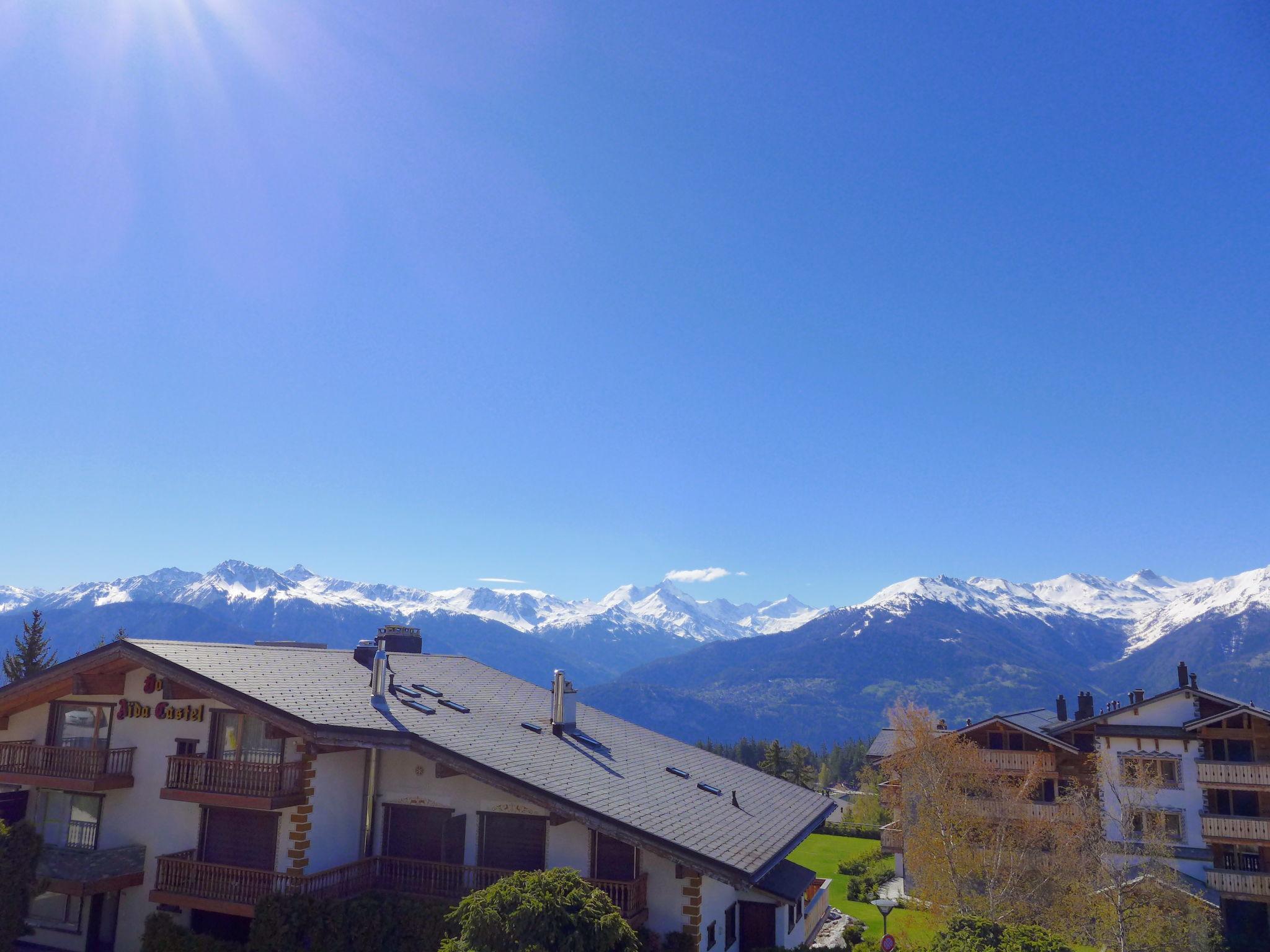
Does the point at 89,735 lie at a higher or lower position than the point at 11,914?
higher

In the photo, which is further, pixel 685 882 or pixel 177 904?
pixel 177 904

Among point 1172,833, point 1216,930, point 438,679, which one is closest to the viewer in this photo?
point 438,679

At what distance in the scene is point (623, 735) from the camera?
3238 cm

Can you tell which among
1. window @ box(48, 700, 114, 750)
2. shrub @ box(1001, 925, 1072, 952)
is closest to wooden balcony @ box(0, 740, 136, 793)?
window @ box(48, 700, 114, 750)

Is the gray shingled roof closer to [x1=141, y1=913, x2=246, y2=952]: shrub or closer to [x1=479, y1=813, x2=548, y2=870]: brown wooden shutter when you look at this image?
[x1=479, y1=813, x2=548, y2=870]: brown wooden shutter

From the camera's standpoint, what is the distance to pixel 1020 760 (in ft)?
156

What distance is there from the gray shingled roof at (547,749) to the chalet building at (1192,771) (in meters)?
19.8

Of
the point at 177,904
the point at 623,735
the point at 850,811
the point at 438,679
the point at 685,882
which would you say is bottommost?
the point at 850,811

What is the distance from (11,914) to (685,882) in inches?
652

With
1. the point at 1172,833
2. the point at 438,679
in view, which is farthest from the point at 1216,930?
the point at 438,679

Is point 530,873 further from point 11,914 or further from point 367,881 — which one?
point 11,914

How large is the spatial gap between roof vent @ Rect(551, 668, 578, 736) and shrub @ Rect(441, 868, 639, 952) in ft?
38.5

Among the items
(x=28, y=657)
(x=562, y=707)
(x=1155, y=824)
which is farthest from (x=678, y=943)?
(x=28, y=657)

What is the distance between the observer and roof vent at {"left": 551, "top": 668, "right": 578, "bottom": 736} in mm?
28531
